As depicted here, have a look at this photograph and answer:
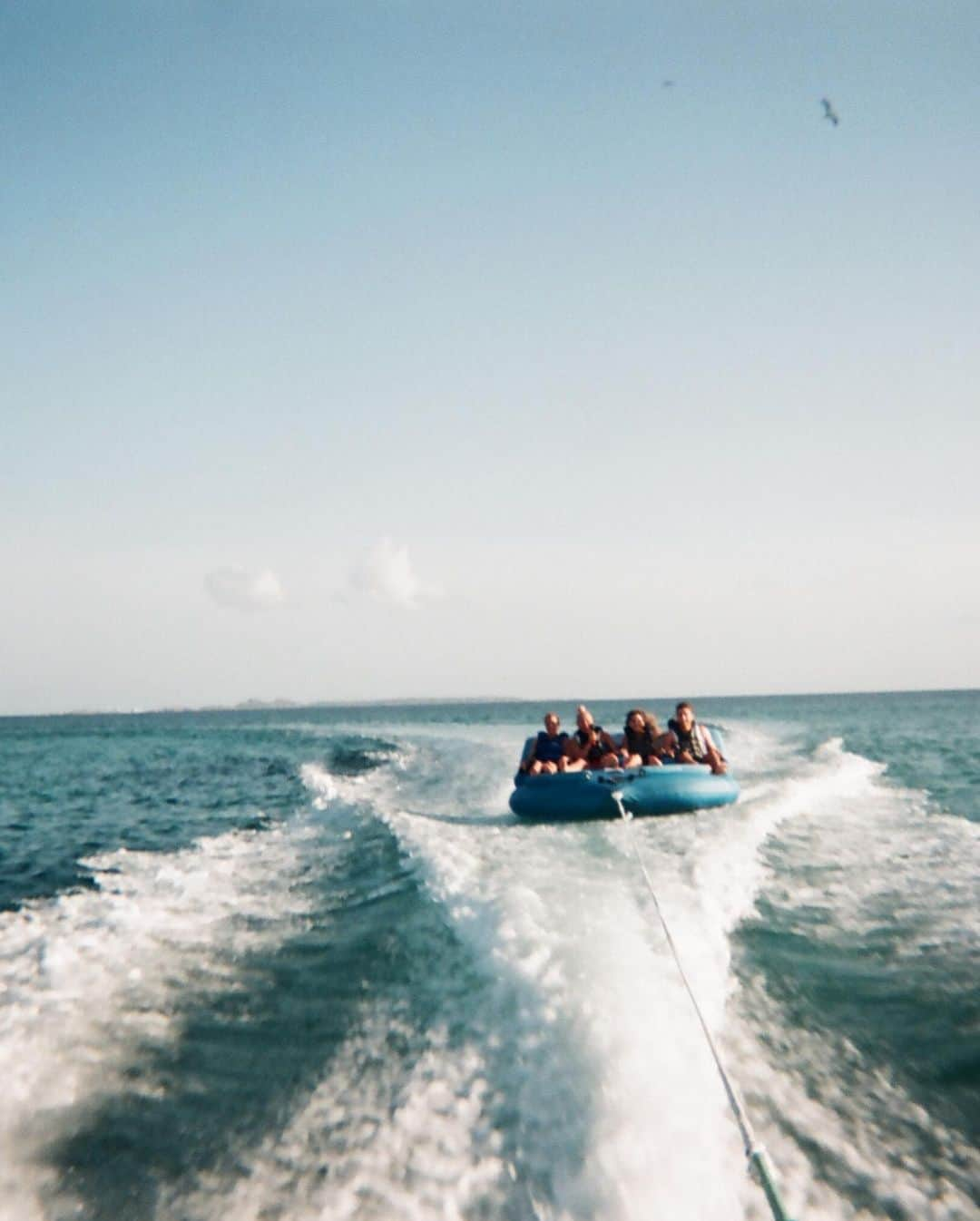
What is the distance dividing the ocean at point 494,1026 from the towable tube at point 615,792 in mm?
282

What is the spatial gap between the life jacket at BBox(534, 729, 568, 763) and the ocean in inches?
66.4

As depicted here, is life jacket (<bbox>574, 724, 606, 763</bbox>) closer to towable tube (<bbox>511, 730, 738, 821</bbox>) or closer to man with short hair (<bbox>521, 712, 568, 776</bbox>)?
man with short hair (<bbox>521, 712, 568, 776</bbox>)

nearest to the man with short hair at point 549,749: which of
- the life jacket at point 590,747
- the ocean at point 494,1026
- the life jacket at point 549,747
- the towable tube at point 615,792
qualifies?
the life jacket at point 549,747

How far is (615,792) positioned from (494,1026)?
559cm

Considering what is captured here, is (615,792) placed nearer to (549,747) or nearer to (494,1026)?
(549,747)

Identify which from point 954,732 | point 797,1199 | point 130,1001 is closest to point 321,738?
point 954,732

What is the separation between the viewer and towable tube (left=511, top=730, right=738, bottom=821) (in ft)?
32.6

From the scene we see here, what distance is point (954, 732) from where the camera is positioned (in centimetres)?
3250

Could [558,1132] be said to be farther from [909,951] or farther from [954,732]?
[954,732]

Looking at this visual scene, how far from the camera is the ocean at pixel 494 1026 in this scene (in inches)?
124

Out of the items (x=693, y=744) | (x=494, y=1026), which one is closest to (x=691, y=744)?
(x=693, y=744)

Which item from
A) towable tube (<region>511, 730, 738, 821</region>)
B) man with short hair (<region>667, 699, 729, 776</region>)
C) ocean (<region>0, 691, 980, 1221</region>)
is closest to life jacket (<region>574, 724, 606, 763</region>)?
man with short hair (<region>667, 699, 729, 776</region>)

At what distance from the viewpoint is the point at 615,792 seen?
9.84 m

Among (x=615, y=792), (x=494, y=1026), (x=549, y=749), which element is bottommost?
(x=494, y=1026)
